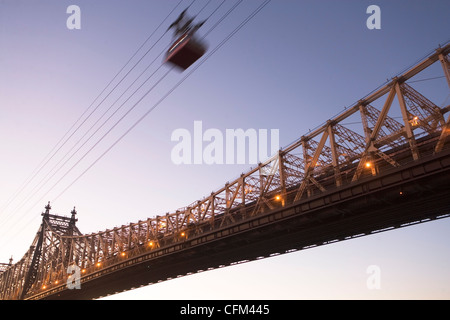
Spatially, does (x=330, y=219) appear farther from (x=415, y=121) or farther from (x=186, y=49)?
(x=186, y=49)

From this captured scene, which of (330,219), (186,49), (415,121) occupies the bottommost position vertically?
(330,219)

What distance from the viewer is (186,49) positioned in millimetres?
19391

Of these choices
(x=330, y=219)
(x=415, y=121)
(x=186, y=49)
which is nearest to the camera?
(x=186, y=49)

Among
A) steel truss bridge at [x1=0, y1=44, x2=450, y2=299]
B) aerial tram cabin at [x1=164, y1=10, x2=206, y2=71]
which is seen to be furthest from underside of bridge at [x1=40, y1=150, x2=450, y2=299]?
aerial tram cabin at [x1=164, y1=10, x2=206, y2=71]

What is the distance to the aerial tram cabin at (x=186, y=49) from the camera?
63.8 feet

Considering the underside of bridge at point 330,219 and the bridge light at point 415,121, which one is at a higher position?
the bridge light at point 415,121

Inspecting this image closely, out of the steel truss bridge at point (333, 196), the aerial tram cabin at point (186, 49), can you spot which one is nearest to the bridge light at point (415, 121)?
the steel truss bridge at point (333, 196)

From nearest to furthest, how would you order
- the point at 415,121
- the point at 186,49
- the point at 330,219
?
the point at 186,49, the point at 415,121, the point at 330,219

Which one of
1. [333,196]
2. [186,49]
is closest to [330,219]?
[333,196]

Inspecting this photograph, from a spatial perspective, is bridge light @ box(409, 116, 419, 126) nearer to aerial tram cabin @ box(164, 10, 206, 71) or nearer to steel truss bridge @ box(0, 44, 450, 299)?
steel truss bridge @ box(0, 44, 450, 299)

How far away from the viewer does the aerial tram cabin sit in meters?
19.4

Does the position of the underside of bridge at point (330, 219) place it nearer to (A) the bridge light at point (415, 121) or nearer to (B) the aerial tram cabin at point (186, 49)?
(A) the bridge light at point (415, 121)

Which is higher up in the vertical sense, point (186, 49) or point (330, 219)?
point (186, 49)
